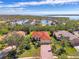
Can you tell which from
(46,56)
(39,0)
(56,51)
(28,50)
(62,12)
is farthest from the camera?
(28,50)

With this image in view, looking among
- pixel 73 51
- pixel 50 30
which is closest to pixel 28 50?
pixel 73 51

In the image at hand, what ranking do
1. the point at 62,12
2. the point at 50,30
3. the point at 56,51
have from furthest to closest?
the point at 50,30 → the point at 56,51 → the point at 62,12

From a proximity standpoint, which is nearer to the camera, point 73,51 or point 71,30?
point 73,51

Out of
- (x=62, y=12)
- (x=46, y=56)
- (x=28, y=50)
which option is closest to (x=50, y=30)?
(x=28, y=50)

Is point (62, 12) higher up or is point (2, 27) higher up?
point (62, 12)

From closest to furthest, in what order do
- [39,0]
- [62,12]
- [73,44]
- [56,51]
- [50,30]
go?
[39,0], [62,12], [56,51], [73,44], [50,30]

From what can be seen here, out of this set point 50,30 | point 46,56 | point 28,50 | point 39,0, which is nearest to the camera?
point 39,0

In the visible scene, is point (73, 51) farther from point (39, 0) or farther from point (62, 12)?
point (39, 0)

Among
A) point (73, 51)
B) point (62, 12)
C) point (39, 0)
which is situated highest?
point (39, 0)

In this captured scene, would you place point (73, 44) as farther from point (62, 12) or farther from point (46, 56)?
point (62, 12)
